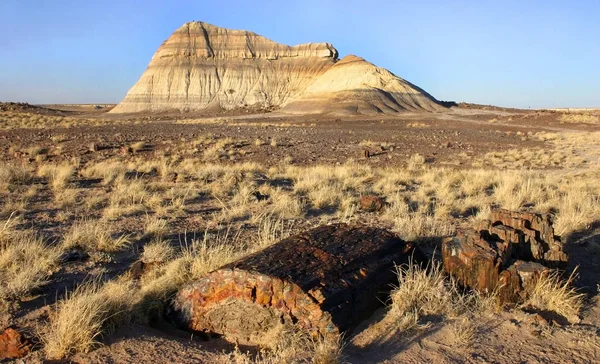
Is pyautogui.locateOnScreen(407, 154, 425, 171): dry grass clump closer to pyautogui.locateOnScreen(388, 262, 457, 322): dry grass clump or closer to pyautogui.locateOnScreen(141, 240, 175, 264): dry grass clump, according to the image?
pyautogui.locateOnScreen(141, 240, 175, 264): dry grass clump

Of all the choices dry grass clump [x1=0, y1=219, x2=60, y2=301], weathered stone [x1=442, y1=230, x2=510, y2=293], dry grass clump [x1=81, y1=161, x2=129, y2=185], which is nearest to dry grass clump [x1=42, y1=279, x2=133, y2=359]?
dry grass clump [x1=0, y1=219, x2=60, y2=301]

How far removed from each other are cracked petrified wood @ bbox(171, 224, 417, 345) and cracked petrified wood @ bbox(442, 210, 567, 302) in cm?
73

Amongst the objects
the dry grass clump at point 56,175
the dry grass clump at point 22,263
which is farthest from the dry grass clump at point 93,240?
the dry grass clump at point 56,175

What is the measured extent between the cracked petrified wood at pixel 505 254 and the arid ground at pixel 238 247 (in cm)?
18

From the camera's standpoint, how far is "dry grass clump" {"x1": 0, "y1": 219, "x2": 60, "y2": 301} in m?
4.33

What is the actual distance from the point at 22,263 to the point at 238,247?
7.96ft

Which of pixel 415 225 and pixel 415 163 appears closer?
pixel 415 225

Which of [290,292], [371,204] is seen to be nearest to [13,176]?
[371,204]

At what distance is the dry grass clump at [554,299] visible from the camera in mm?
4254

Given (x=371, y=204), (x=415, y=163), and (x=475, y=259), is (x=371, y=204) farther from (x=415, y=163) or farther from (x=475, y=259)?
(x=415, y=163)

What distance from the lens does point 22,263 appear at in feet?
17.0

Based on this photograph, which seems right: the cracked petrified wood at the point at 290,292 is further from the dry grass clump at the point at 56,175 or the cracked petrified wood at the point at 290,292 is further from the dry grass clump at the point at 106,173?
the dry grass clump at the point at 106,173

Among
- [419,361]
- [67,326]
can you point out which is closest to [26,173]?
[67,326]

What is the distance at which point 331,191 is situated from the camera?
9898mm
